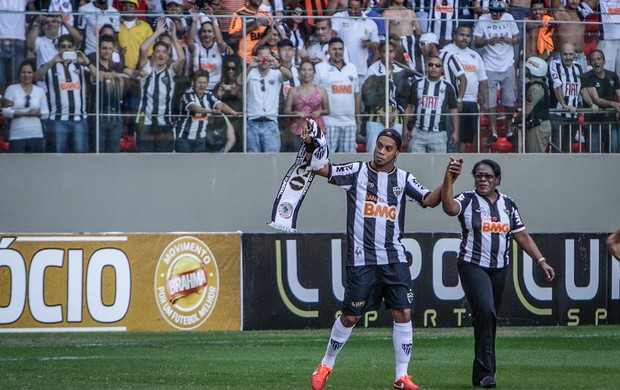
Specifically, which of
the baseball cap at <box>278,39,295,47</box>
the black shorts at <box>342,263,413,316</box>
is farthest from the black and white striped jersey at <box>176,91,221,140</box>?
the black shorts at <box>342,263,413,316</box>

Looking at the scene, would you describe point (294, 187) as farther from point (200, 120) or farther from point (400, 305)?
point (200, 120)

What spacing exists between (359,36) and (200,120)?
9.20 ft

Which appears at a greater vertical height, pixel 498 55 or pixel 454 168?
pixel 498 55

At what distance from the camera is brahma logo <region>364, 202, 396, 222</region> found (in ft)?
27.9

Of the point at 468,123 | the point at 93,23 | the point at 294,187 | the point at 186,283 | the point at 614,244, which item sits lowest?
the point at 186,283

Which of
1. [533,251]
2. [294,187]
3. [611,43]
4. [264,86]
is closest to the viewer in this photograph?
[294,187]

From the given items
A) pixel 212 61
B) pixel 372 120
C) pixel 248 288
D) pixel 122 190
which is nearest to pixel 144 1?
pixel 212 61

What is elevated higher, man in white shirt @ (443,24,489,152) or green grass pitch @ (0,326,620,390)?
man in white shirt @ (443,24,489,152)

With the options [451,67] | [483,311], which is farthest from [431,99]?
[483,311]

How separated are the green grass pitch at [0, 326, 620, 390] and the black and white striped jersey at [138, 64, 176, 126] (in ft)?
11.6

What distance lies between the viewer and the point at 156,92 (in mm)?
15648

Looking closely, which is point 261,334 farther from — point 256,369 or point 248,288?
point 256,369

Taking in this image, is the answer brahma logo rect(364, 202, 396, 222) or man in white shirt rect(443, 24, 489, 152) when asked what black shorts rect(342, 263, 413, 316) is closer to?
brahma logo rect(364, 202, 396, 222)

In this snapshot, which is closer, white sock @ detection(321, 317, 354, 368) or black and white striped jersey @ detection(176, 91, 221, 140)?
white sock @ detection(321, 317, 354, 368)
